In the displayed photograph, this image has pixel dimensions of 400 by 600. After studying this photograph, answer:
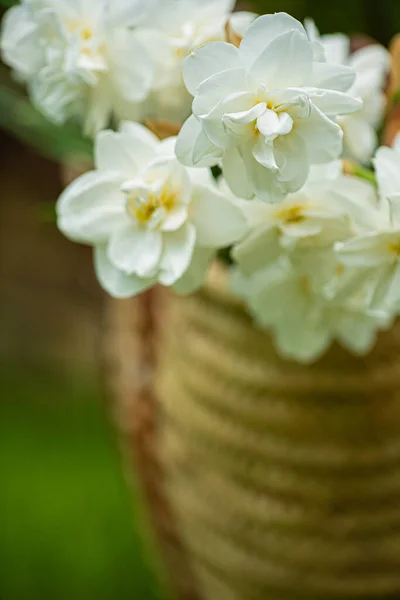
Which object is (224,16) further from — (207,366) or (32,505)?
(32,505)

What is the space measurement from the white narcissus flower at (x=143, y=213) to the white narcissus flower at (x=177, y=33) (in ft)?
0.13

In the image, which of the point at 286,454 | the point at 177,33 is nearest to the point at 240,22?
the point at 177,33

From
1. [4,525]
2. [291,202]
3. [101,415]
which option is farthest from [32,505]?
[291,202]

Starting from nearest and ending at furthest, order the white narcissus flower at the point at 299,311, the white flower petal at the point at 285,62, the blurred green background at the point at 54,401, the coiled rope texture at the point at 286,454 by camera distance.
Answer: the white flower petal at the point at 285,62
the white narcissus flower at the point at 299,311
the coiled rope texture at the point at 286,454
the blurred green background at the point at 54,401

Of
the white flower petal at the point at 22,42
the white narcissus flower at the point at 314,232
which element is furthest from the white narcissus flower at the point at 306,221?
the white flower petal at the point at 22,42

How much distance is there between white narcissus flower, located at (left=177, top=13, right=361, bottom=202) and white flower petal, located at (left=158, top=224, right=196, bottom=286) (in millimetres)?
40

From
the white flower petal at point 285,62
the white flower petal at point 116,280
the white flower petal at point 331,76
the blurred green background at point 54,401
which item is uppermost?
the white flower petal at point 285,62

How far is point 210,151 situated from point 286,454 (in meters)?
0.32

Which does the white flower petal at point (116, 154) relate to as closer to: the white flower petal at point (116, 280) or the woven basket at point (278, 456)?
the white flower petal at point (116, 280)

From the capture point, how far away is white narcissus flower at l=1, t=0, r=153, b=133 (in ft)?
1.07

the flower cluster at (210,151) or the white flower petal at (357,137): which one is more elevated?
the flower cluster at (210,151)

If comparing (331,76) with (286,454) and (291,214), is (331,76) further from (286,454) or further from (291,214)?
(286,454)

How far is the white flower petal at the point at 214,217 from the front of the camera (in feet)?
1.00

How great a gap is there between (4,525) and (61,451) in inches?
7.4
